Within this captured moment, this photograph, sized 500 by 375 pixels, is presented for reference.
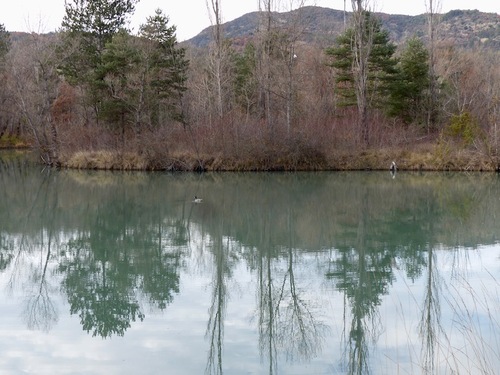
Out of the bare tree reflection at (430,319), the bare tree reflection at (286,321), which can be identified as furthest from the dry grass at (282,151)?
the bare tree reflection at (430,319)

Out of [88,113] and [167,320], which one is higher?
[88,113]

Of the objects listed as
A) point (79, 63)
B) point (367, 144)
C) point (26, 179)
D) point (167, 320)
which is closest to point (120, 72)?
point (79, 63)

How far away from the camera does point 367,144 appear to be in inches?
1187

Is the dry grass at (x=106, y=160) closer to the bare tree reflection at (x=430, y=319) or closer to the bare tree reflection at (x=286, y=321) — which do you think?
the bare tree reflection at (x=286, y=321)

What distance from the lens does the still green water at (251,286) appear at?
20.6 ft

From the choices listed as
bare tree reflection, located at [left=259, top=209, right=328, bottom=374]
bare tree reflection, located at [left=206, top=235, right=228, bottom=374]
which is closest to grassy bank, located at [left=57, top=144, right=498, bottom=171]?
bare tree reflection, located at [left=206, top=235, right=228, bottom=374]

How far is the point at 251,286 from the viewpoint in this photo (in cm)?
916

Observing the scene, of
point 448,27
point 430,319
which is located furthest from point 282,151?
point 448,27

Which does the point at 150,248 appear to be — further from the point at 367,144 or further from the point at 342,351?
the point at 367,144

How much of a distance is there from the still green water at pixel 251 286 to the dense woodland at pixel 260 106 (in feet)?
33.6

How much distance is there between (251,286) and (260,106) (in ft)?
82.9

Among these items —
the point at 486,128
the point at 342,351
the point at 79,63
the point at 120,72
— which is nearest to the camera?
the point at 342,351

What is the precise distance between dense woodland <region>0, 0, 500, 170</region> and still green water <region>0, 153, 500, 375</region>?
10.2m

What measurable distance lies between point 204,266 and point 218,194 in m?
9.73
